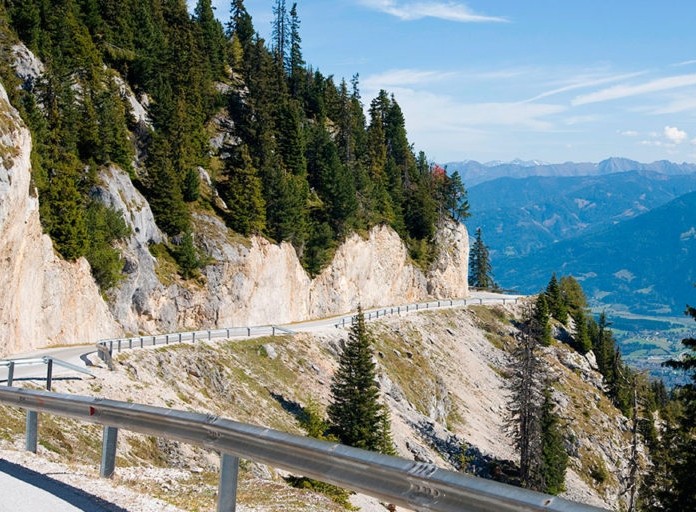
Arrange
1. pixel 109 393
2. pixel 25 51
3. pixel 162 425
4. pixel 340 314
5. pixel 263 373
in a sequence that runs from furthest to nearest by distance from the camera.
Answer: pixel 340 314 → pixel 25 51 → pixel 263 373 → pixel 109 393 → pixel 162 425

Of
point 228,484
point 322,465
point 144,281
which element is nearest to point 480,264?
point 144,281

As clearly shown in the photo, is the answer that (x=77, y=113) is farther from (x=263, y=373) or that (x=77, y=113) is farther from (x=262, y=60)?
(x=262, y=60)

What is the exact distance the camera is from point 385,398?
5538cm

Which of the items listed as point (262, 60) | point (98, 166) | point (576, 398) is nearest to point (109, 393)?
point (98, 166)

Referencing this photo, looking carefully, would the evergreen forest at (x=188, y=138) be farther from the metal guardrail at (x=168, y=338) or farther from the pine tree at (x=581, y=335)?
the pine tree at (x=581, y=335)

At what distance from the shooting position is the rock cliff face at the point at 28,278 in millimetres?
33625

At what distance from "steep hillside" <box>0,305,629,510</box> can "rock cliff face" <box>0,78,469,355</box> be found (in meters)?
6.78

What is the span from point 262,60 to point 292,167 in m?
18.2

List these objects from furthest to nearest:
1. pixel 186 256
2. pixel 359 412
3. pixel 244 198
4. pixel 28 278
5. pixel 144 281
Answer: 1. pixel 244 198
2. pixel 186 256
3. pixel 144 281
4. pixel 359 412
5. pixel 28 278

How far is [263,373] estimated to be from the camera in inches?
1766

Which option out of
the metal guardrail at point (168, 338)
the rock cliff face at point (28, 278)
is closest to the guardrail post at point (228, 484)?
the metal guardrail at point (168, 338)

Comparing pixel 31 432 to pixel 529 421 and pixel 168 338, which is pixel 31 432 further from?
pixel 529 421

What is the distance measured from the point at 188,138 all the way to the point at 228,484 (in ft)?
197

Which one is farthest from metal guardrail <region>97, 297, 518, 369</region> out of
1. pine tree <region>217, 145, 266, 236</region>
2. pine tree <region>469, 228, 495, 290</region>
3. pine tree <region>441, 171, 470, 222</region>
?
pine tree <region>469, 228, 495, 290</region>
